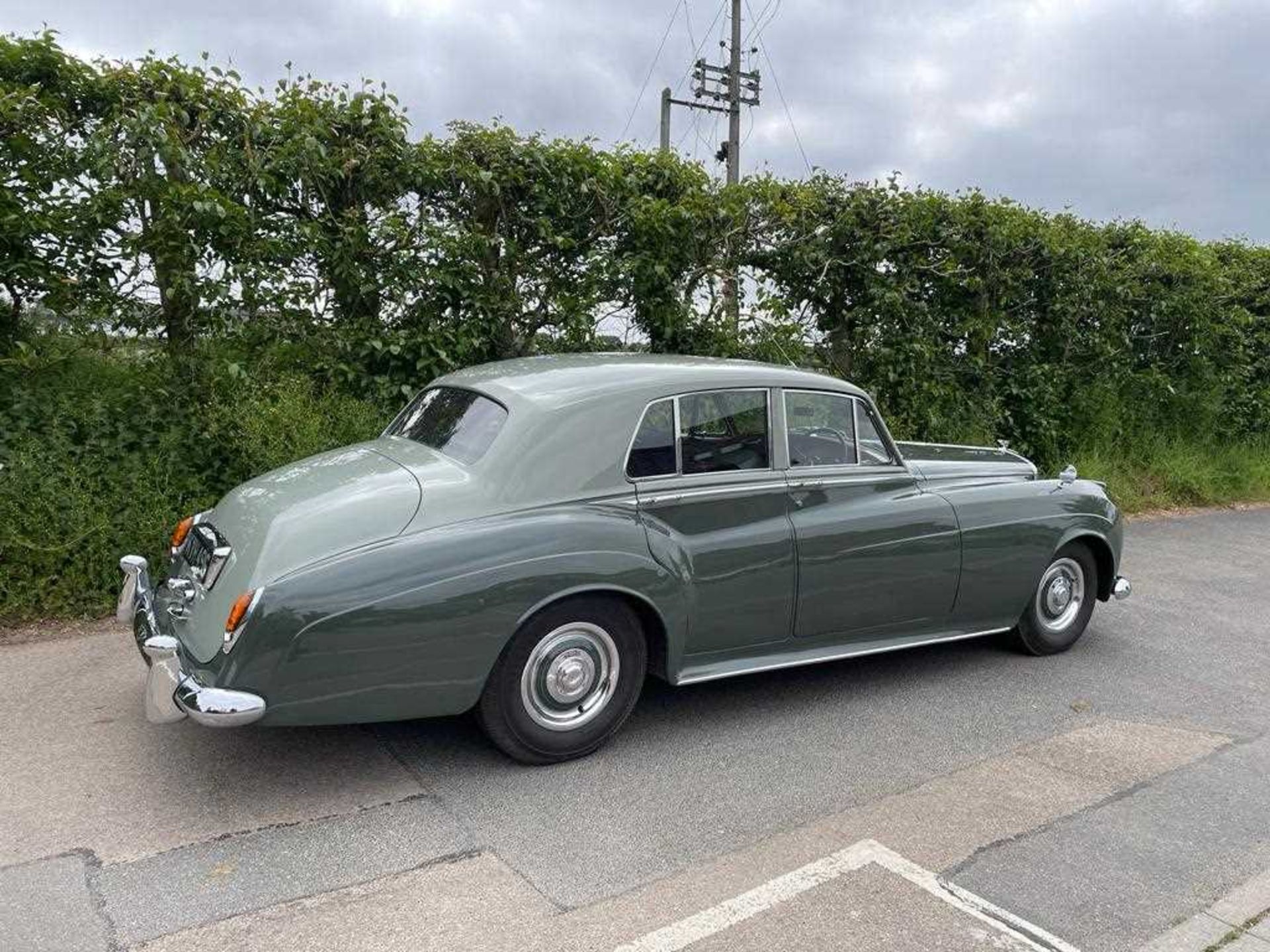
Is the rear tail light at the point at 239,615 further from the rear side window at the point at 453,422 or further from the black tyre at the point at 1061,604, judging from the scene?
the black tyre at the point at 1061,604

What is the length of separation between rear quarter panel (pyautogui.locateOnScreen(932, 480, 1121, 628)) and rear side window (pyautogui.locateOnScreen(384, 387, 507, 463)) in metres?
2.31

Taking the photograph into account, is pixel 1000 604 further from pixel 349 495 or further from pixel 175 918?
pixel 175 918

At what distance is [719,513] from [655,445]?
1.32ft

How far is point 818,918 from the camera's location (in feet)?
9.13

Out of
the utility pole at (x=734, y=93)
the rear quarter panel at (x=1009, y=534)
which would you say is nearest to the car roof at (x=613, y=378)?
the rear quarter panel at (x=1009, y=534)

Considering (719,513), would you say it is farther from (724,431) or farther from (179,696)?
(179,696)

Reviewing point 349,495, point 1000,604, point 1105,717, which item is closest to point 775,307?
point 1000,604

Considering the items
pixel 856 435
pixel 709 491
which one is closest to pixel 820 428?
pixel 856 435

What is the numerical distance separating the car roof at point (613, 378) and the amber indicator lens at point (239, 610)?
4.45 ft

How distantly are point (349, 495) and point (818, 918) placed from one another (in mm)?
2187

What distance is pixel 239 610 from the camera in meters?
3.11

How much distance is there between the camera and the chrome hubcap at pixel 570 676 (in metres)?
3.58

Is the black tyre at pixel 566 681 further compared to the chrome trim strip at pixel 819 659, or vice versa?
the chrome trim strip at pixel 819 659

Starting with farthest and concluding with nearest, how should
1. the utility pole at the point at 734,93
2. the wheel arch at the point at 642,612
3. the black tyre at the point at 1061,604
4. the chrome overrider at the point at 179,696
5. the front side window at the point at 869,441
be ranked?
1. the utility pole at the point at 734,93
2. the black tyre at the point at 1061,604
3. the front side window at the point at 869,441
4. the wheel arch at the point at 642,612
5. the chrome overrider at the point at 179,696
